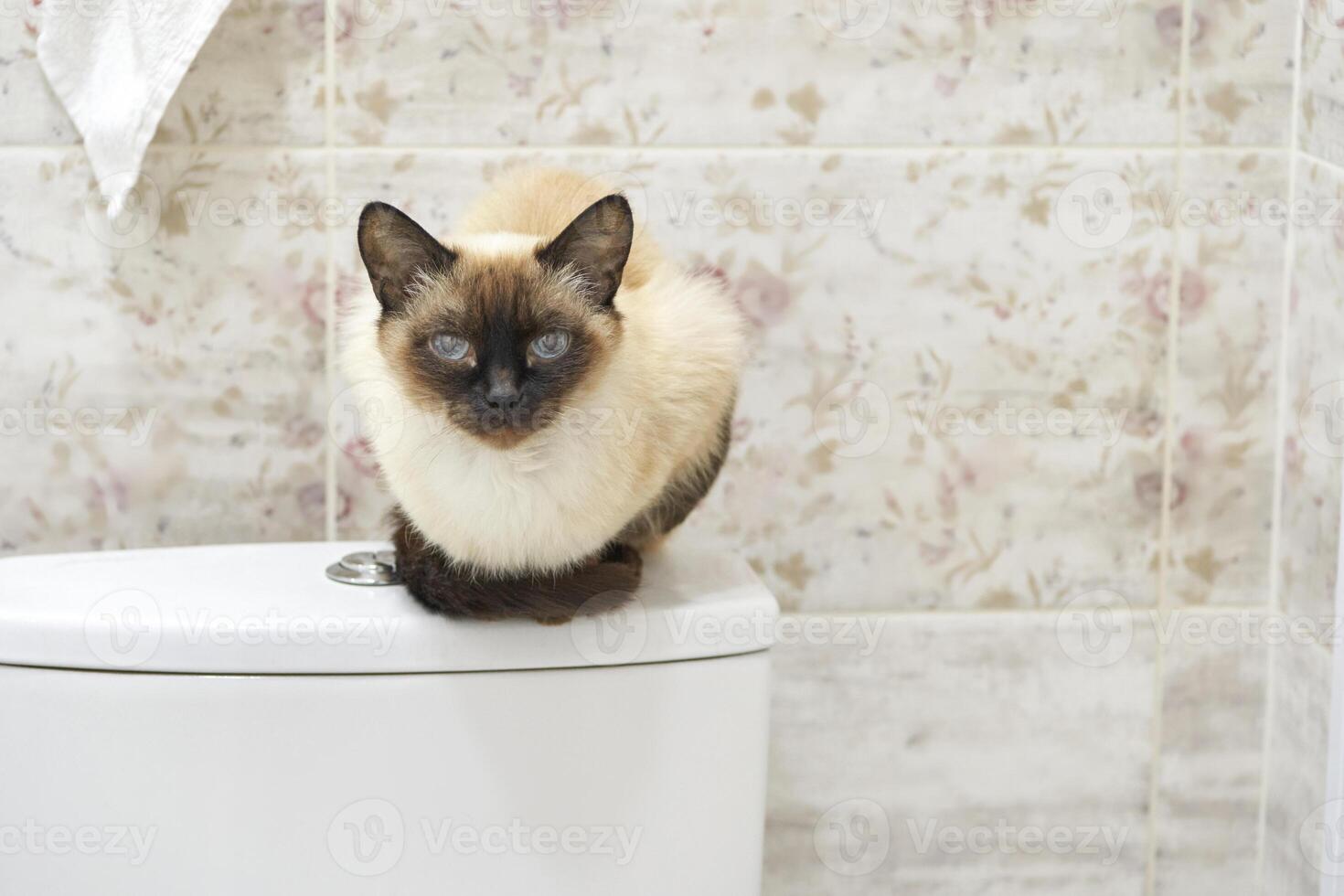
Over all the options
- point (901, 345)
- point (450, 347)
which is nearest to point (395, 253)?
point (450, 347)

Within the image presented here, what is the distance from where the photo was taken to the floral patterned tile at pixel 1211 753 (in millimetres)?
1181

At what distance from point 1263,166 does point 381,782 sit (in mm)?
837

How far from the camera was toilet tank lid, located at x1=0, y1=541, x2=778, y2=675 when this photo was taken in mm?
849

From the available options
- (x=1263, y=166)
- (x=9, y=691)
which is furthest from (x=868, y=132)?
(x=9, y=691)

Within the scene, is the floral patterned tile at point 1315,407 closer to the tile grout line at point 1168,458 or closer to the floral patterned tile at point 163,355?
the tile grout line at point 1168,458

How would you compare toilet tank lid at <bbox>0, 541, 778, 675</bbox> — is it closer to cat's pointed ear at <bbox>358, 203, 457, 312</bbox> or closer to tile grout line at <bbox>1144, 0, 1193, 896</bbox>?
cat's pointed ear at <bbox>358, 203, 457, 312</bbox>

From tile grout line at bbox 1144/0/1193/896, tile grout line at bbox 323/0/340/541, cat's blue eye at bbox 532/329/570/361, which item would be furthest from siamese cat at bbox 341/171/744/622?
tile grout line at bbox 1144/0/1193/896

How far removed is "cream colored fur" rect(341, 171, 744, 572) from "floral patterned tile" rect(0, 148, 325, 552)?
22 cm

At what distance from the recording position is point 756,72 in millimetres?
1087

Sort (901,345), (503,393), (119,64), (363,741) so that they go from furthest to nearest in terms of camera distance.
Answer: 1. (901,345)
2. (119,64)
3. (363,741)
4. (503,393)

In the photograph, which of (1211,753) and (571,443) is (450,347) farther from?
(1211,753)

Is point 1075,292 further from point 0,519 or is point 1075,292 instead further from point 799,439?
point 0,519

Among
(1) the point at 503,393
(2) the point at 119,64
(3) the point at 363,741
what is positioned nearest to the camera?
(1) the point at 503,393

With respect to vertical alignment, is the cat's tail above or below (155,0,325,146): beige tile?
below
